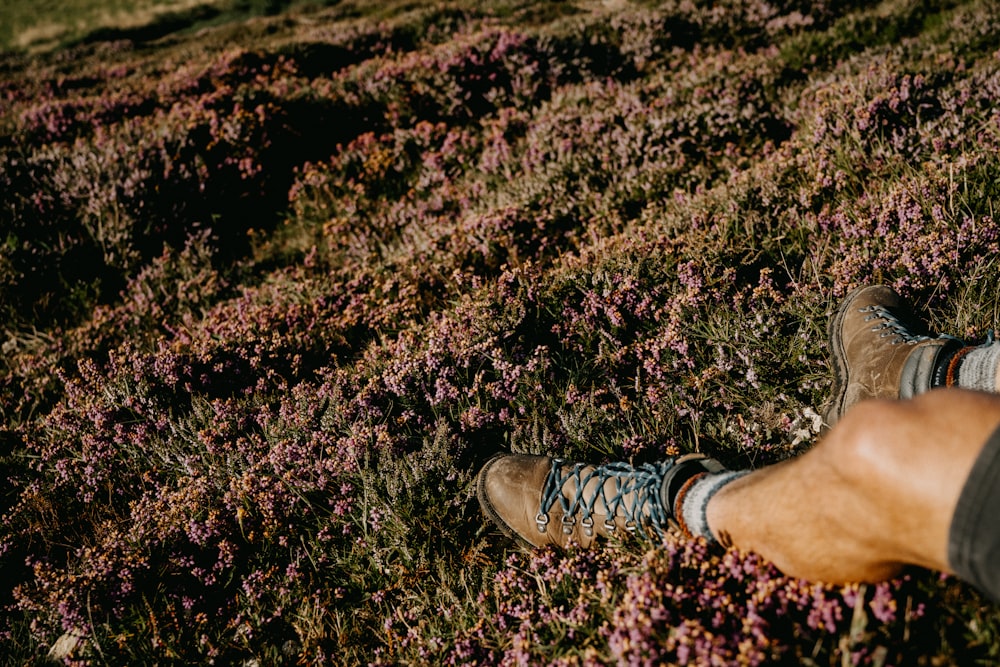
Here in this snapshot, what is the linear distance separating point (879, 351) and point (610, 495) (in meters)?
1.51

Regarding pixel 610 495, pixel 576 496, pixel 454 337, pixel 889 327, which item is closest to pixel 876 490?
pixel 610 495

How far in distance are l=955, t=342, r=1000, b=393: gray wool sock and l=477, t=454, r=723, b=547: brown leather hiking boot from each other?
1.11 meters

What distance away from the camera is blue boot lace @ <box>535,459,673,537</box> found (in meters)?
2.23

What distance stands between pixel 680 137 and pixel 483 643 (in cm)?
478

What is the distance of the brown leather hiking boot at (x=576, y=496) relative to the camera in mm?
2230

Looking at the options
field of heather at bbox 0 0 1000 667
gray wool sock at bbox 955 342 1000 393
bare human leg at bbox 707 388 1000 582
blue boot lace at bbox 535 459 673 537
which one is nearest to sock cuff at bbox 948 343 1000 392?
gray wool sock at bbox 955 342 1000 393

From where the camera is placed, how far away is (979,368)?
2.28 meters

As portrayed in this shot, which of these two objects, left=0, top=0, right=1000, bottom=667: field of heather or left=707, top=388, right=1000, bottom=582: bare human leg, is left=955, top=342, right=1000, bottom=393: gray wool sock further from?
left=707, top=388, right=1000, bottom=582: bare human leg

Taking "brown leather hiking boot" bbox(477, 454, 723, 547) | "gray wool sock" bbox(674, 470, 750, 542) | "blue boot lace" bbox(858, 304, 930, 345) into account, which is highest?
"blue boot lace" bbox(858, 304, 930, 345)

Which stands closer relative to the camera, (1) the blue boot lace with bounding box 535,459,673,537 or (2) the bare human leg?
(2) the bare human leg

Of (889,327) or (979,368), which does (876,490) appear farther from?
(889,327)

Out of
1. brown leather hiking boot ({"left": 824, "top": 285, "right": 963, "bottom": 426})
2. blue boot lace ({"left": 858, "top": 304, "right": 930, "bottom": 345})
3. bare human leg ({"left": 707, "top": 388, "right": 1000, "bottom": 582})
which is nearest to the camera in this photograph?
bare human leg ({"left": 707, "top": 388, "right": 1000, "bottom": 582})

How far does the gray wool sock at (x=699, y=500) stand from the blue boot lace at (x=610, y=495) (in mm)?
72

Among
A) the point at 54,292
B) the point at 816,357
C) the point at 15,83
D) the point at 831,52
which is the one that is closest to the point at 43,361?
the point at 54,292
